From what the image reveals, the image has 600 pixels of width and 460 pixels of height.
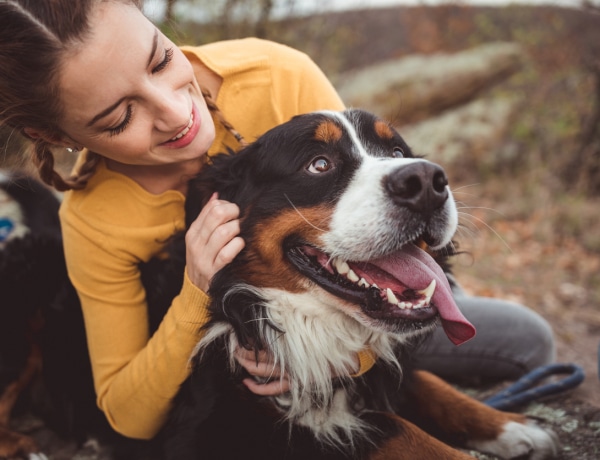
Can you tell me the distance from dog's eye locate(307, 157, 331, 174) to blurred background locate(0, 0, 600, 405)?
33.0 inches

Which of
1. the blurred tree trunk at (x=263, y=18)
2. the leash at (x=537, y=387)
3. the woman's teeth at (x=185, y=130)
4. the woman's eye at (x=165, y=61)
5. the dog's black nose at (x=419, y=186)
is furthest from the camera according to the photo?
the blurred tree trunk at (x=263, y=18)

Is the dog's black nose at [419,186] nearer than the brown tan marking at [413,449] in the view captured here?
Yes

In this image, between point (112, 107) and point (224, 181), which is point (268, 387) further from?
point (112, 107)

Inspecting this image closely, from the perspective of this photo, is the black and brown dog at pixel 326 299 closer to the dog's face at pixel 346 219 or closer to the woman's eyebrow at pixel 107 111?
the dog's face at pixel 346 219

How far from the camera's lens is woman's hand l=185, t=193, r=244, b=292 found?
1713mm

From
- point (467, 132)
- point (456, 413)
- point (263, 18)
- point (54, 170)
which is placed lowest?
point (467, 132)

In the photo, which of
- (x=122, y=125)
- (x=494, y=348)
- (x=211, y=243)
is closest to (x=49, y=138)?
(x=122, y=125)

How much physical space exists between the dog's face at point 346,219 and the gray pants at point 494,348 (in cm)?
98

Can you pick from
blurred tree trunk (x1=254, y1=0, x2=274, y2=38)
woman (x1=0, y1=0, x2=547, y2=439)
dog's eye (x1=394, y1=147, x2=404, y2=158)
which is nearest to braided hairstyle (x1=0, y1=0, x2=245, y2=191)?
woman (x1=0, y1=0, x2=547, y2=439)

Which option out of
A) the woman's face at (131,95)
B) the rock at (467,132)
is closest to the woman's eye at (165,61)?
the woman's face at (131,95)

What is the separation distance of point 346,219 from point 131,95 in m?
0.77

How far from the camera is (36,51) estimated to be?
5.28 ft

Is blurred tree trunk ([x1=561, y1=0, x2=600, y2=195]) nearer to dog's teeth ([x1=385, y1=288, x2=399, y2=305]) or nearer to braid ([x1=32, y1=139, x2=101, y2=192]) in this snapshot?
dog's teeth ([x1=385, y1=288, x2=399, y2=305])

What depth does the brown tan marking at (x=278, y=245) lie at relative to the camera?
1748 millimetres
